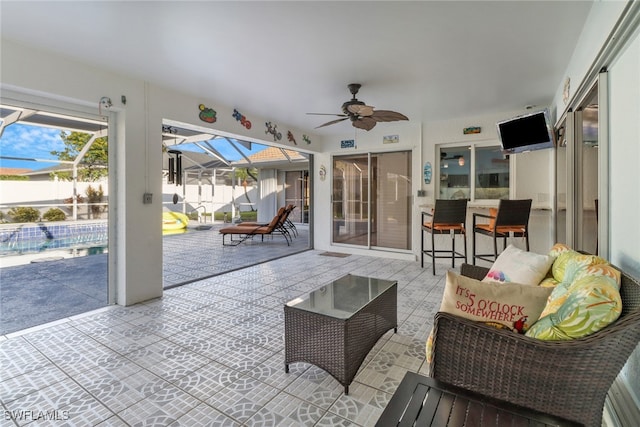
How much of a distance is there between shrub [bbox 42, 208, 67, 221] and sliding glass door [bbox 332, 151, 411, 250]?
472cm

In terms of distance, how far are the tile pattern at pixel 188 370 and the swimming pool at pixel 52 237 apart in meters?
0.76

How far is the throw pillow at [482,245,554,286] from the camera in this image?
1888 mm

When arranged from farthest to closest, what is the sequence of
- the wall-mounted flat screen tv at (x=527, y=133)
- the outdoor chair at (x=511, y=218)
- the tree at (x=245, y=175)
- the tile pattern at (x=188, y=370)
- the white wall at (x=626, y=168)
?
the tree at (x=245, y=175) < the outdoor chair at (x=511, y=218) < the wall-mounted flat screen tv at (x=527, y=133) < the tile pattern at (x=188, y=370) < the white wall at (x=626, y=168)

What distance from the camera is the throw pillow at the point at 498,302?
135 centimetres

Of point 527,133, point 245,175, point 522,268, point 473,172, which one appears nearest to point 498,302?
point 522,268

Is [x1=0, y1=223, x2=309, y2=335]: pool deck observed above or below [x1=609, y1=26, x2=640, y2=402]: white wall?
below

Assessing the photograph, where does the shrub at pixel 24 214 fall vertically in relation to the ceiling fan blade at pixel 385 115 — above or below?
below

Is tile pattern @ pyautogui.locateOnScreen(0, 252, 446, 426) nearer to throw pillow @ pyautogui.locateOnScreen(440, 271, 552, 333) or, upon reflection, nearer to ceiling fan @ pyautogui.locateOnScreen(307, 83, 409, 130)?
throw pillow @ pyautogui.locateOnScreen(440, 271, 552, 333)

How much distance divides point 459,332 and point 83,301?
3819mm

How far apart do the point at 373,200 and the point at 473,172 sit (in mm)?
1970

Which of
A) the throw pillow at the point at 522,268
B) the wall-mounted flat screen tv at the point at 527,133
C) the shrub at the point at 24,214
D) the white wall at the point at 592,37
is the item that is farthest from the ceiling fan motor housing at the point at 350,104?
the shrub at the point at 24,214

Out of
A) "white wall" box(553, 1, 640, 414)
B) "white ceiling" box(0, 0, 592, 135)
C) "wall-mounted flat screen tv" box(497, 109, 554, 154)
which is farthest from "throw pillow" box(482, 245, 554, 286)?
"wall-mounted flat screen tv" box(497, 109, 554, 154)

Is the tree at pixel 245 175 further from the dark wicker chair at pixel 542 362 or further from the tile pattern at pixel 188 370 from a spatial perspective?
the dark wicker chair at pixel 542 362

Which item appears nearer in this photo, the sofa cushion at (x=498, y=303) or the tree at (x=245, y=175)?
the sofa cushion at (x=498, y=303)
